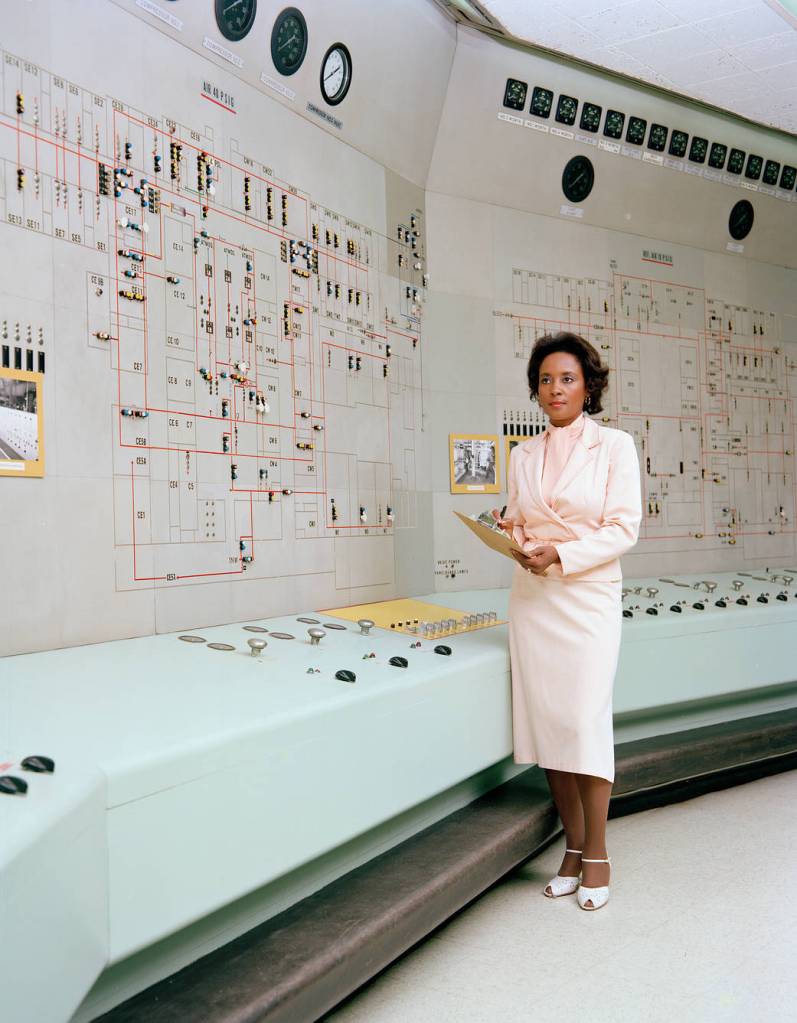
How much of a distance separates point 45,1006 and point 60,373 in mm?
1445

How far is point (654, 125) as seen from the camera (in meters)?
3.88

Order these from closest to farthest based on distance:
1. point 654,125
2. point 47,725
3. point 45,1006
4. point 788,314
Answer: point 45,1006 < point 47,725 < point 654,125 < point 788,314

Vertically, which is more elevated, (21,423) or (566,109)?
(566,109)

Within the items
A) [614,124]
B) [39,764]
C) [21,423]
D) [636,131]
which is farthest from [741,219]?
[39,764]

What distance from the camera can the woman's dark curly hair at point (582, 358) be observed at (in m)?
2.50

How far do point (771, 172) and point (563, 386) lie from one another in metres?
2.74

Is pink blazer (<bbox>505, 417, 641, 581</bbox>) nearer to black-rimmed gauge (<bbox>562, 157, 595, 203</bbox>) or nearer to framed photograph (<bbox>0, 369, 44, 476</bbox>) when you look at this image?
framed photograph (<bbox>0, 369, 44, 476</bbox>)

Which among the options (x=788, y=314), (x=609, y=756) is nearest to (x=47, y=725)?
(x=609, y=756)

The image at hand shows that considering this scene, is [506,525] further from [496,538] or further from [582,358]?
[582,358]

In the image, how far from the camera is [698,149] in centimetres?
406

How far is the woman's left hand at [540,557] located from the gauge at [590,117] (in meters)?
2.29

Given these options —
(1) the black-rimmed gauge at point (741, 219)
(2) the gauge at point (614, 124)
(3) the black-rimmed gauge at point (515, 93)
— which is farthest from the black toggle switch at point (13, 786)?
(1) the black-rimmed gauge at point (741, 219)

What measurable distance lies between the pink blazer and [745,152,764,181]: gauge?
259 cm

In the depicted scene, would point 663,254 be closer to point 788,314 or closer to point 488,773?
point 788,314
